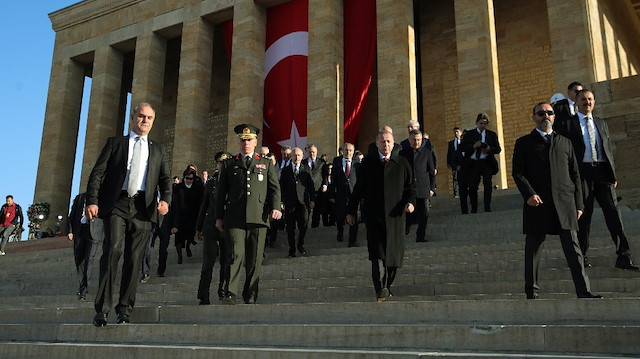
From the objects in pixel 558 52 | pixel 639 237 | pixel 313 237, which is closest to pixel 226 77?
pixel 558 52

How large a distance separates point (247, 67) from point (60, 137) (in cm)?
936

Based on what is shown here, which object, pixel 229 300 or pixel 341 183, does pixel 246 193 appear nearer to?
pixel 229 300

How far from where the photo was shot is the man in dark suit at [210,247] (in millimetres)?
6002

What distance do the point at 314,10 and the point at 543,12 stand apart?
7.37 meters

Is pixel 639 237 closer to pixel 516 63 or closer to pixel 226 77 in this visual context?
pixel 516 63

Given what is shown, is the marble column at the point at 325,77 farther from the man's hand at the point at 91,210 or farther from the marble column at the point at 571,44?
the man's hand at the point at 91,210

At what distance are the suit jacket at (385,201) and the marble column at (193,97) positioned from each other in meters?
14.4

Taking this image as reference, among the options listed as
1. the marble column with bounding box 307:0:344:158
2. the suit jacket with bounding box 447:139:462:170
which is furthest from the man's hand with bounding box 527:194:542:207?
the marble column with bounding box 307:0:344:158

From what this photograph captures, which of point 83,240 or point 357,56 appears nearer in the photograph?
point 83,240

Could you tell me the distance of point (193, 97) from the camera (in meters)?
19.6

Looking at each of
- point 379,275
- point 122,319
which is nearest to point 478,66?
point 379,275

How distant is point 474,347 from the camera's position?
123 inches

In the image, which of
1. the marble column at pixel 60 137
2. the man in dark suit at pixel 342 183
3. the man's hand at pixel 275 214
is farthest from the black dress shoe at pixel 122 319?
the marble column at pixel 60 137

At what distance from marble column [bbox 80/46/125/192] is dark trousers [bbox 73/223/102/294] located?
47.2ft
